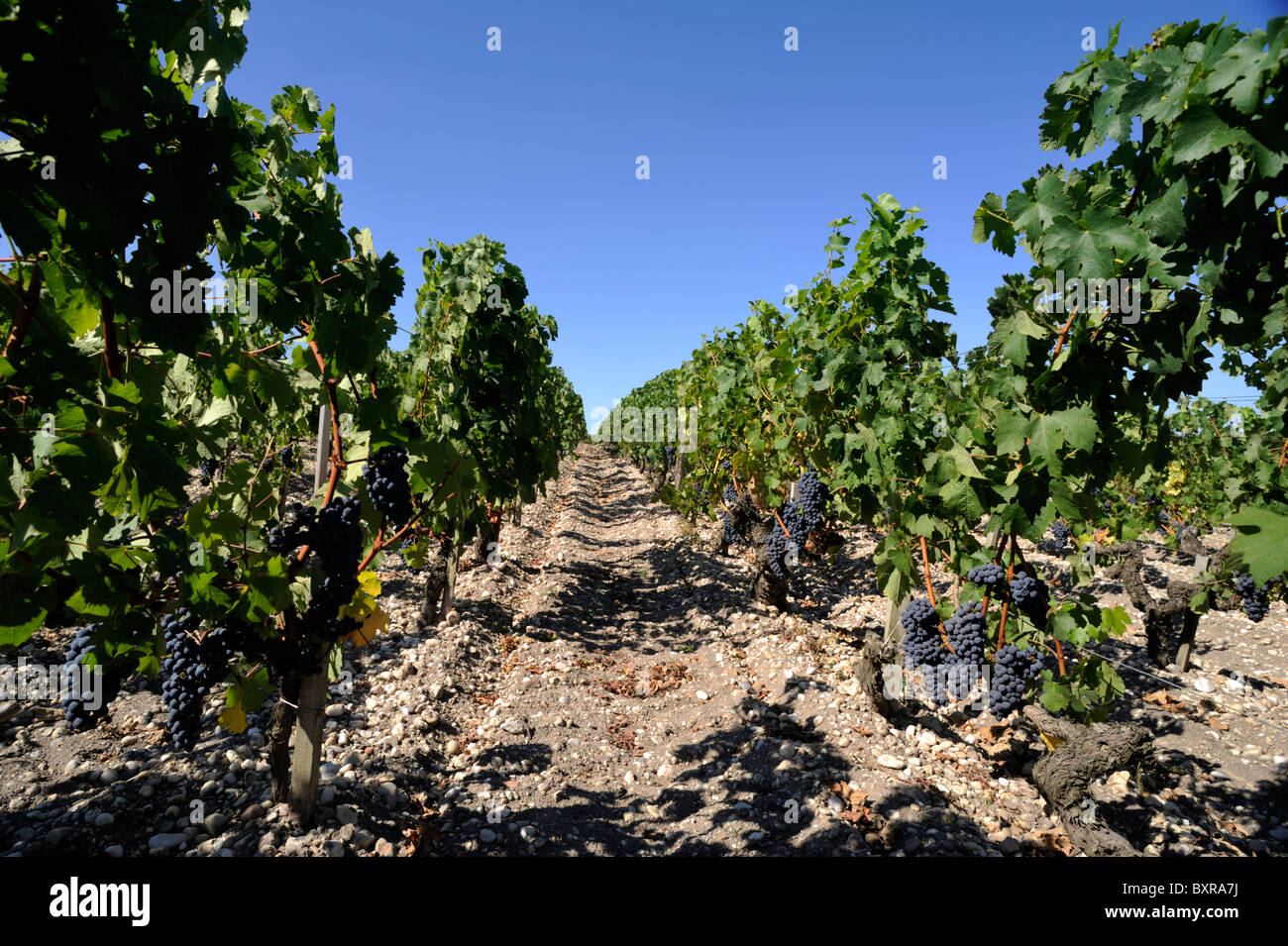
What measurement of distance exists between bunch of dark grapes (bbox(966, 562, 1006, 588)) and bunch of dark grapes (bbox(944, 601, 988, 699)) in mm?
155

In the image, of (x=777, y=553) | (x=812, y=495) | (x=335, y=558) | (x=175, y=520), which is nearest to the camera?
(x=335, y=558)

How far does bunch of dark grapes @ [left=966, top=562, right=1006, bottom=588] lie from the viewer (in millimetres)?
3646

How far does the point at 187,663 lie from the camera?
276 centimetres

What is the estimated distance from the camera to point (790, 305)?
867 cm

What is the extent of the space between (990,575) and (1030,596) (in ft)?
0.77

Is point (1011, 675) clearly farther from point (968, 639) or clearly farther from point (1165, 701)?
point (1165, 701)

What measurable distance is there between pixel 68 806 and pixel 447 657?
10.5 ft

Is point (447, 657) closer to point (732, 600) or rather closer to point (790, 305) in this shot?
point (732, 600)

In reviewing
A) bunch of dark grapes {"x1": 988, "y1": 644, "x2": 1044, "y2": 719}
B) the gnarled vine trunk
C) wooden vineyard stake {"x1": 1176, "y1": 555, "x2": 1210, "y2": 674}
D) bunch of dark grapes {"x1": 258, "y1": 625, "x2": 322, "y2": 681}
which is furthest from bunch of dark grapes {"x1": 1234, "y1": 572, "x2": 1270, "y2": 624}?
bunch of dark grapes {"x1": 258, "y1": 625, "x2": 322, "y2": 681}

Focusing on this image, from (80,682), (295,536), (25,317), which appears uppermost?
(25,317)

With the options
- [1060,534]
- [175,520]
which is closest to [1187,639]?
[1060,534]

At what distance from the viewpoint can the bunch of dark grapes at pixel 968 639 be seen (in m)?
3.73

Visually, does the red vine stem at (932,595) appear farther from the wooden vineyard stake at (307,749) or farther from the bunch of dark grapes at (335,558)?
the wooden vineyard stake at (307,749)
